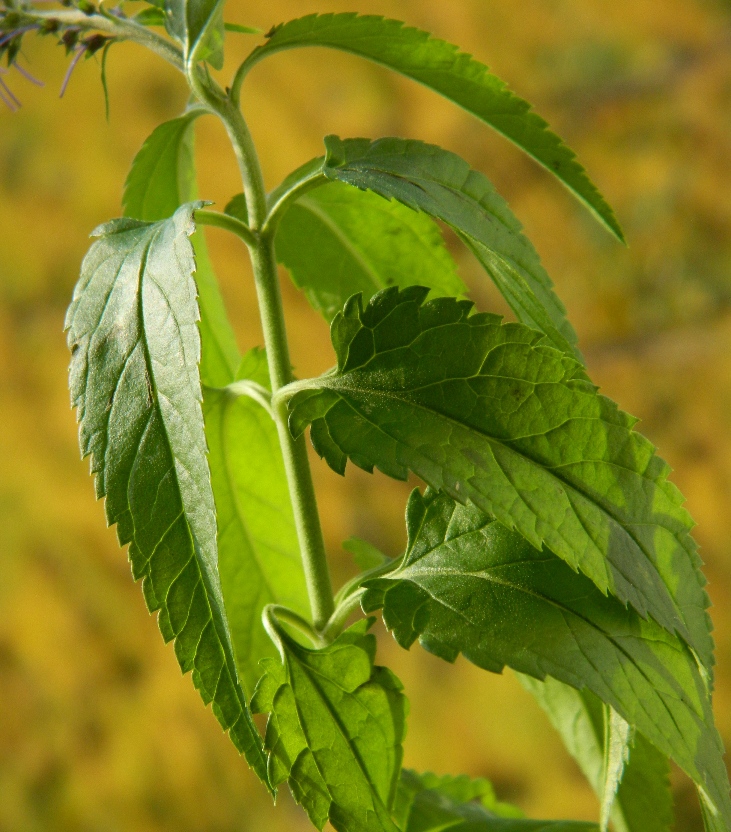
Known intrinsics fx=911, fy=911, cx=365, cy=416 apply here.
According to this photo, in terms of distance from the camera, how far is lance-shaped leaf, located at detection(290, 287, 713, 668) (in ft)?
1.17

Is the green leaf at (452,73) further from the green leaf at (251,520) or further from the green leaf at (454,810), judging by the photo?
the green leaf at (454,810)

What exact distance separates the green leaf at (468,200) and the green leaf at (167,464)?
9 cm

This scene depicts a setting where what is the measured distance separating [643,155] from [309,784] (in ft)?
4.59

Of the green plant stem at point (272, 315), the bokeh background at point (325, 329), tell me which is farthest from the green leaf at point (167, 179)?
the bokeh background at point (325, 329)

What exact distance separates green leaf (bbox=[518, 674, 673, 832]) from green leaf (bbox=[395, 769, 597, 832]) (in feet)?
0.07

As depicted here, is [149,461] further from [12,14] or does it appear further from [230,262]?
[230,262]

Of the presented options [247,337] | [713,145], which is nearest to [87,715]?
[247,337]

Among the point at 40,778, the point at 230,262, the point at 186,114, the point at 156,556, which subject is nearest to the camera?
the point at 156,556

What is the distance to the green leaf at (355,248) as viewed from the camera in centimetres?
53

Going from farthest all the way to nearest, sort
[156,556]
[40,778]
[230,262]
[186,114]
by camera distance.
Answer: [230,262], [40,778], [186,114], [156,556]

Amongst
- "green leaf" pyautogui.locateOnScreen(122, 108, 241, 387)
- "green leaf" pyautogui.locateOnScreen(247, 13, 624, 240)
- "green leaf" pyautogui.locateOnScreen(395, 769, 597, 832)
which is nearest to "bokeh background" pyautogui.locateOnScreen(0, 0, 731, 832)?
"green leaf" pyautogui.locateOnScreen(395, 769, 597, 832)

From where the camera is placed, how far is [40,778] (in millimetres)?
1377

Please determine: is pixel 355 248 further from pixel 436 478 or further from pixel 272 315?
pixel 436 478

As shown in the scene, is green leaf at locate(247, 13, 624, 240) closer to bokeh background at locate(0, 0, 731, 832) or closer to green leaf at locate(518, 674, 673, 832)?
green leaf at locate(518, 674, 673, 832)
